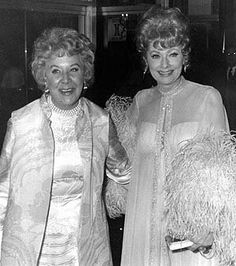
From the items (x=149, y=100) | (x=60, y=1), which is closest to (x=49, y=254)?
(x=149, y=100)

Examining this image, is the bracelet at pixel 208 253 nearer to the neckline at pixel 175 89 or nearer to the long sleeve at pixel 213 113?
the long sleeve at pixel 213 113

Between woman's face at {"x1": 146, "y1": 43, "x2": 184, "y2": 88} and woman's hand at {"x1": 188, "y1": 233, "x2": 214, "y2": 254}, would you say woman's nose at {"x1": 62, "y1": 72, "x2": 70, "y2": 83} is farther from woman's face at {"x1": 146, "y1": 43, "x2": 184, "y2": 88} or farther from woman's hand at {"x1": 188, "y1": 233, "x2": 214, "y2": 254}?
woman's hand at {"x1": 188, "y1": 233, "x2": 214, "y2": 254}

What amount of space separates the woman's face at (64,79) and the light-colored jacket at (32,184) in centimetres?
7

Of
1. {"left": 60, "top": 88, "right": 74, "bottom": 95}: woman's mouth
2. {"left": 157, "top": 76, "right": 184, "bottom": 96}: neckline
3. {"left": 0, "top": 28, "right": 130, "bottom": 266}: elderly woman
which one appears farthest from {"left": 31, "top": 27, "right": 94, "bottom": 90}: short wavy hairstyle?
{"left": 157, "top": 76, "right": 184, "bottom": 96}: neckline

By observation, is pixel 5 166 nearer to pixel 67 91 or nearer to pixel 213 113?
pixel 67 91

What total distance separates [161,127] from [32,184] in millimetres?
542

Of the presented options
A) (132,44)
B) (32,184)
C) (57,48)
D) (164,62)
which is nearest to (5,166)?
(32,184)

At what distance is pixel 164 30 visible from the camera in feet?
7.19

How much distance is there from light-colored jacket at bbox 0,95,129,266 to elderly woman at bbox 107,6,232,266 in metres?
0.22

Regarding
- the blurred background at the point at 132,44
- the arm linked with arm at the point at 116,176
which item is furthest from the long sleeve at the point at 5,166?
the blurred background at the point at 132,44

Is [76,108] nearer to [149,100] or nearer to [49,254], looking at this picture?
[149,100]

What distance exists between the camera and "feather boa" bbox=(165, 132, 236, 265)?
1831mm

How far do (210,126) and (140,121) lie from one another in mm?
333

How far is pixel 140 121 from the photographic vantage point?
2354mm
